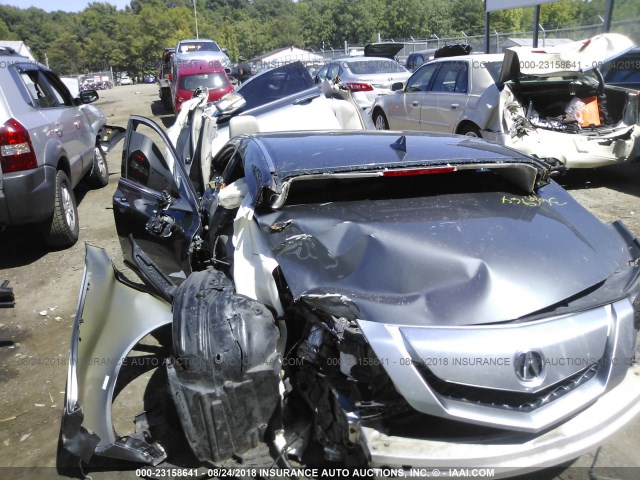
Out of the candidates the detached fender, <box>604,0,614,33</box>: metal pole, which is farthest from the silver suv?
<box>604,0,614,33</box>: metal pole

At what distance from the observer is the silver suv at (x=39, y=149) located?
489 cm

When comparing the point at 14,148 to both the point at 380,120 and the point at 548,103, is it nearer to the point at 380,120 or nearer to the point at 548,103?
the point at 548,103

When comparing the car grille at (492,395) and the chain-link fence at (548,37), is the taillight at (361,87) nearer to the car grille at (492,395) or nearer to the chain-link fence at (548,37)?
the chain-link fence at (548,37)

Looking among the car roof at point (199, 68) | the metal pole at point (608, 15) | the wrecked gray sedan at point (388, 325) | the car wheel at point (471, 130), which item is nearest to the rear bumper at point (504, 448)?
the wrecked gray sedan at point (388, 325)

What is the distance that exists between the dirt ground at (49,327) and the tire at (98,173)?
0.14m

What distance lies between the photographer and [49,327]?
4270 mm

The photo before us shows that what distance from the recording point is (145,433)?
2.85m

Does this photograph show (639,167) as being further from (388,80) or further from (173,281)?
(173,281)

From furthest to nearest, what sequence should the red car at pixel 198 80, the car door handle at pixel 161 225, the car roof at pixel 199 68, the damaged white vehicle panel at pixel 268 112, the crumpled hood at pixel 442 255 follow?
the car roof at pixel 199 68 → the red car at pixel 198 80 → the damaged white vehicle panel at pixel 268 112 → the car door handle at pixel 161 225 → the crumpled hood at pixel 442 255

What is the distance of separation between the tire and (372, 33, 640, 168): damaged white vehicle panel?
5.06 meters

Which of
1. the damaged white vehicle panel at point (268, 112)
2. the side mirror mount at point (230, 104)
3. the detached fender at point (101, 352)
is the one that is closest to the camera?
the detached fender at point (101, 352)

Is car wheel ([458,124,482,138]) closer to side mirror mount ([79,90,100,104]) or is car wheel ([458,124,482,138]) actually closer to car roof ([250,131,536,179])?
car roof ([250,131,536,179])

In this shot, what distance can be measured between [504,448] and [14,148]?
4.71 metres

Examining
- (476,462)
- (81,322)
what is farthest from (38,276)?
(476,462)
